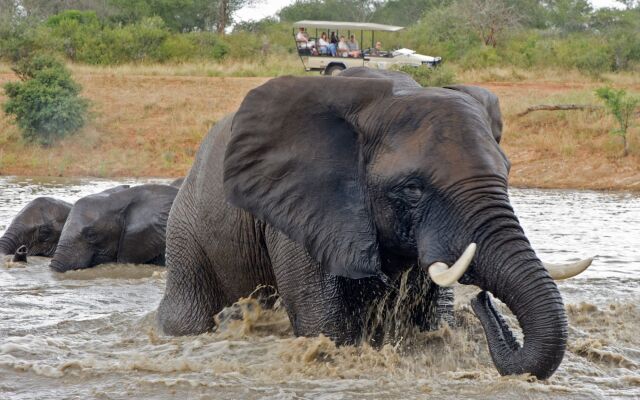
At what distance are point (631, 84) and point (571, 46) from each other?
6180mm

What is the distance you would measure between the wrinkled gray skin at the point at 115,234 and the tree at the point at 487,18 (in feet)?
93.0

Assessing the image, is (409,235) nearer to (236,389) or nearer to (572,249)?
(236,389)

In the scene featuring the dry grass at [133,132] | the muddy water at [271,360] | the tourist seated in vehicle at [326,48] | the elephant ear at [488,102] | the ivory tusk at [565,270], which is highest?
the elephant ear at [488,102]

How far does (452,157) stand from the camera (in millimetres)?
4168

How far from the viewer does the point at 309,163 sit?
15.1 ft

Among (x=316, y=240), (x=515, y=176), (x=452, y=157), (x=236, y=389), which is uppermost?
(x=452, y=157)

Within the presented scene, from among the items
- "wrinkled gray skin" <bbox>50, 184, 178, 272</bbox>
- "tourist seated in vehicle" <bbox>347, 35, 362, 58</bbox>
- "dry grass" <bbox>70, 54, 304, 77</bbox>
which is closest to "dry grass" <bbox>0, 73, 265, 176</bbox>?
"dry grass" <bbox>70, 54, 304, 77</bbox>

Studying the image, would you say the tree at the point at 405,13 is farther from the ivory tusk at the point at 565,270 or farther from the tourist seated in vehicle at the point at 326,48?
the ivory tusk at the point at 565,270

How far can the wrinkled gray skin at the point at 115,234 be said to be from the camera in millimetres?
9648

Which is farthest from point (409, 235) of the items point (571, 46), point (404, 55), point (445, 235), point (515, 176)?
point (571, 46)

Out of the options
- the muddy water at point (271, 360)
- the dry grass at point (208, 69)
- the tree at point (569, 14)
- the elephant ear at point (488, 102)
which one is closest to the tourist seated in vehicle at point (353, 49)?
the dry grass at point (208, 69)

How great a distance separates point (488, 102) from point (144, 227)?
17.6ft

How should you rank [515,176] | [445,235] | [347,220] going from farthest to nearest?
1. [515,176]
2. [347,220]
3. [445,235]

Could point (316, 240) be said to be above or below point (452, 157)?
below
